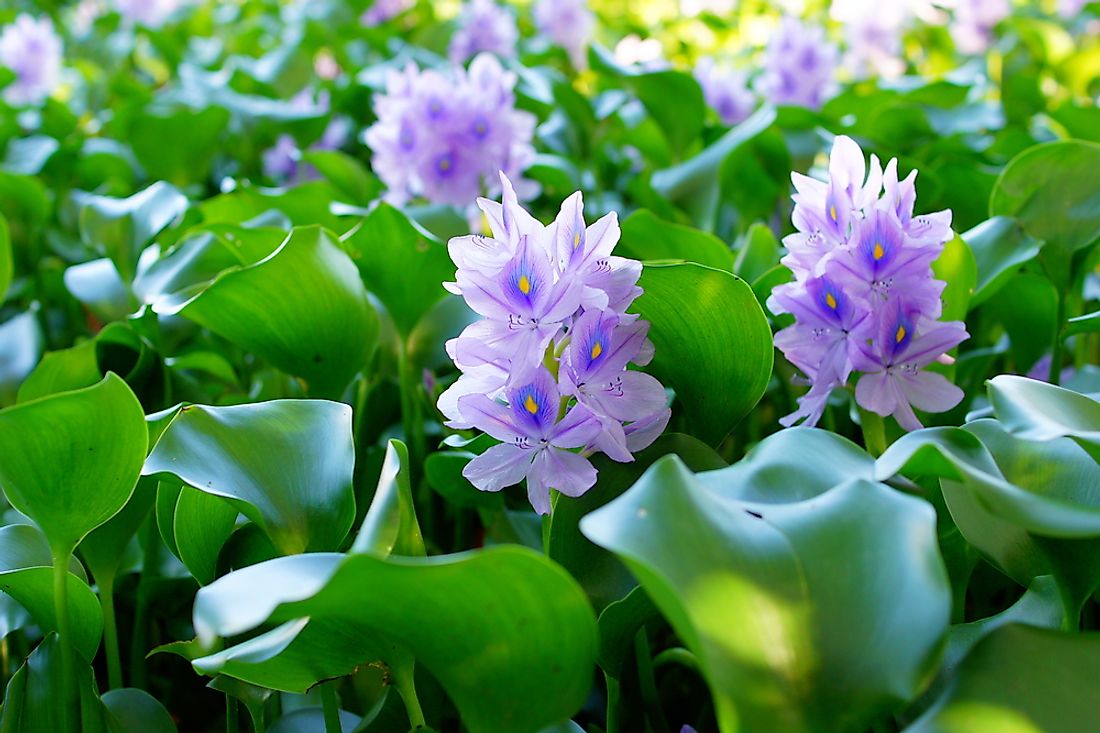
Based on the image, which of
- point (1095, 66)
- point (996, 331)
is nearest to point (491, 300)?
point (996, 331)

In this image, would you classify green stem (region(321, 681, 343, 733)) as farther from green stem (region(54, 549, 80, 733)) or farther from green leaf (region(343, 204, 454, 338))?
green leaf (region(343, 204, 454, 338))

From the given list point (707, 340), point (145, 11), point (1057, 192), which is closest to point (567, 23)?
point (145, 11)

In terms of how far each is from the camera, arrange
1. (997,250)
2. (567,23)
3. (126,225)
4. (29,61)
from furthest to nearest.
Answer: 1. (567,23)
2. (29,61)
3. (126,225)
4. (997,250)

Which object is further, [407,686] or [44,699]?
[44,699]

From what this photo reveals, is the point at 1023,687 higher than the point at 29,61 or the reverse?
higher

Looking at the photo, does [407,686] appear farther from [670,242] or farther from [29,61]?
[29,61]

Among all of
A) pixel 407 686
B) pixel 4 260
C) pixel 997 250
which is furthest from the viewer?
pixel 4 260

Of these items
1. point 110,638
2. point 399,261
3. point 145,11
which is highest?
point 399,261

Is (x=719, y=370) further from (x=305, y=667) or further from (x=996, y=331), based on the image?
(x=996, y=331)
